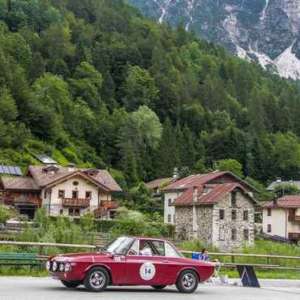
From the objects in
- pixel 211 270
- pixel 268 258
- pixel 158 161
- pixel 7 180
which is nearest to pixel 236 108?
pixel 158 161

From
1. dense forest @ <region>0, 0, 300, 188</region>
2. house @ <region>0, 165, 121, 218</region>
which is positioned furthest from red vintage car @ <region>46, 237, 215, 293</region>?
dense forest @ <region>0, 0, 300, 188</region>

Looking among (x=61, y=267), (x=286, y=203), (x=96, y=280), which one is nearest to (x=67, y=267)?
(x=61, y=267)

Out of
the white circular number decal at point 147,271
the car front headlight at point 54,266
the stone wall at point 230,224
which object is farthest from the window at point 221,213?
the car front headlight at point 54,266

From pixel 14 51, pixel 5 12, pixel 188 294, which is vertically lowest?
pixel 188 294

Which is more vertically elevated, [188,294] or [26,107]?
[26,107]

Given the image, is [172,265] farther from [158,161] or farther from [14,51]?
[14,51]

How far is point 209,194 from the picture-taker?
238ft

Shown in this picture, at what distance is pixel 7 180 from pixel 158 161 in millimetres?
49550

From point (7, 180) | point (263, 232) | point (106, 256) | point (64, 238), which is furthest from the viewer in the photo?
point (263, 232)

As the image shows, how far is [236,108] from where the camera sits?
182750 mm

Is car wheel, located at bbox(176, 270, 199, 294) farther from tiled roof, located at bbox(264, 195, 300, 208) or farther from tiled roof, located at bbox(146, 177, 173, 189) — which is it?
tiled roof, located at bbox(146, 177, 173, 189)

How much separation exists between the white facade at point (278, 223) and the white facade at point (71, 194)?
23.0 metres

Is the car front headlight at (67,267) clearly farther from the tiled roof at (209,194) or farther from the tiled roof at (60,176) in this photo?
the tiled roof at (60,176)

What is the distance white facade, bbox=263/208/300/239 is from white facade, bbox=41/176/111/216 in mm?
23020
